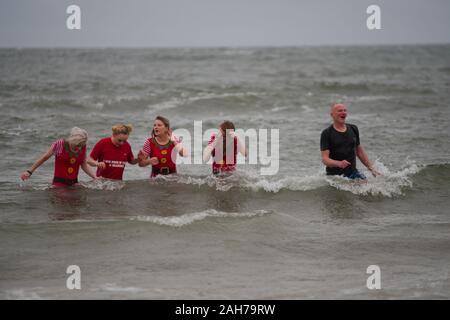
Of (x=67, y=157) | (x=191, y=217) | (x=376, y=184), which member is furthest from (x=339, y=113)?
(x=67, y=157)

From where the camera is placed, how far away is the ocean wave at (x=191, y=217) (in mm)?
8219

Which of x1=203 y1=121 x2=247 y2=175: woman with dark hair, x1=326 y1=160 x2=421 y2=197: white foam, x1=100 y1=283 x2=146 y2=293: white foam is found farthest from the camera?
x1=326 y1=160 x2=421 y2=197: white foam

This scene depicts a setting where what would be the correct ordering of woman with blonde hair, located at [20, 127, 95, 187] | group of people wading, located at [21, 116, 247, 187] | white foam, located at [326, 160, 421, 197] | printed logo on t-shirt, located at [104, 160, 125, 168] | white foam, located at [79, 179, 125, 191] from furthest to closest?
white foam, located at [326, 160, 421, 197], white foam, located at [79, 179, 125, 191], printed logo on t-shirt, located at [104, 160, 125, 168], group of people wading, located at [21, 116, 247, 187], woman with blonde hair, located at [20, 127, 95, 187]

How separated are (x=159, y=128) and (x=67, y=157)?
1.46m

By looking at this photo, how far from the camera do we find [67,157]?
8.98 meters

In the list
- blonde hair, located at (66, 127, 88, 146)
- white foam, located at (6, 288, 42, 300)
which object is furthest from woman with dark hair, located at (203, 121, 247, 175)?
white foam, located at (6, 288, 42, 300)

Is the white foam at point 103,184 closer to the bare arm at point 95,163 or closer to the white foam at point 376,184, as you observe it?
the bare arm at point 95,163

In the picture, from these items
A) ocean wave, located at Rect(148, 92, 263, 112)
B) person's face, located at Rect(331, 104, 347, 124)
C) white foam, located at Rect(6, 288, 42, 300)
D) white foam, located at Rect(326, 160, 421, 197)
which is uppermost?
ocean wave, located at Rect(148, 92, 263, 112)

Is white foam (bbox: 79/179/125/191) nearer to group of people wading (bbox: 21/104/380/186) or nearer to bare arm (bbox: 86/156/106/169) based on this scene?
group of people wading (bbox: 21/104/380/186)

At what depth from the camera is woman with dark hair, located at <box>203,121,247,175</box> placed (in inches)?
374

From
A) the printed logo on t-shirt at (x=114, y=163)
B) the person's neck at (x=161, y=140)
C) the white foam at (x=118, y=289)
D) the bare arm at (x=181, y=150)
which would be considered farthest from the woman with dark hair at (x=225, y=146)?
the white foam at (x=118, y=289)

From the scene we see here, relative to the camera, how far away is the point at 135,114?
21.8 m

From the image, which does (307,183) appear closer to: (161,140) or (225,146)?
(225,146)

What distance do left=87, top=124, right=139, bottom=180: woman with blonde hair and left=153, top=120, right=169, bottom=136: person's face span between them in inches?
14.9
